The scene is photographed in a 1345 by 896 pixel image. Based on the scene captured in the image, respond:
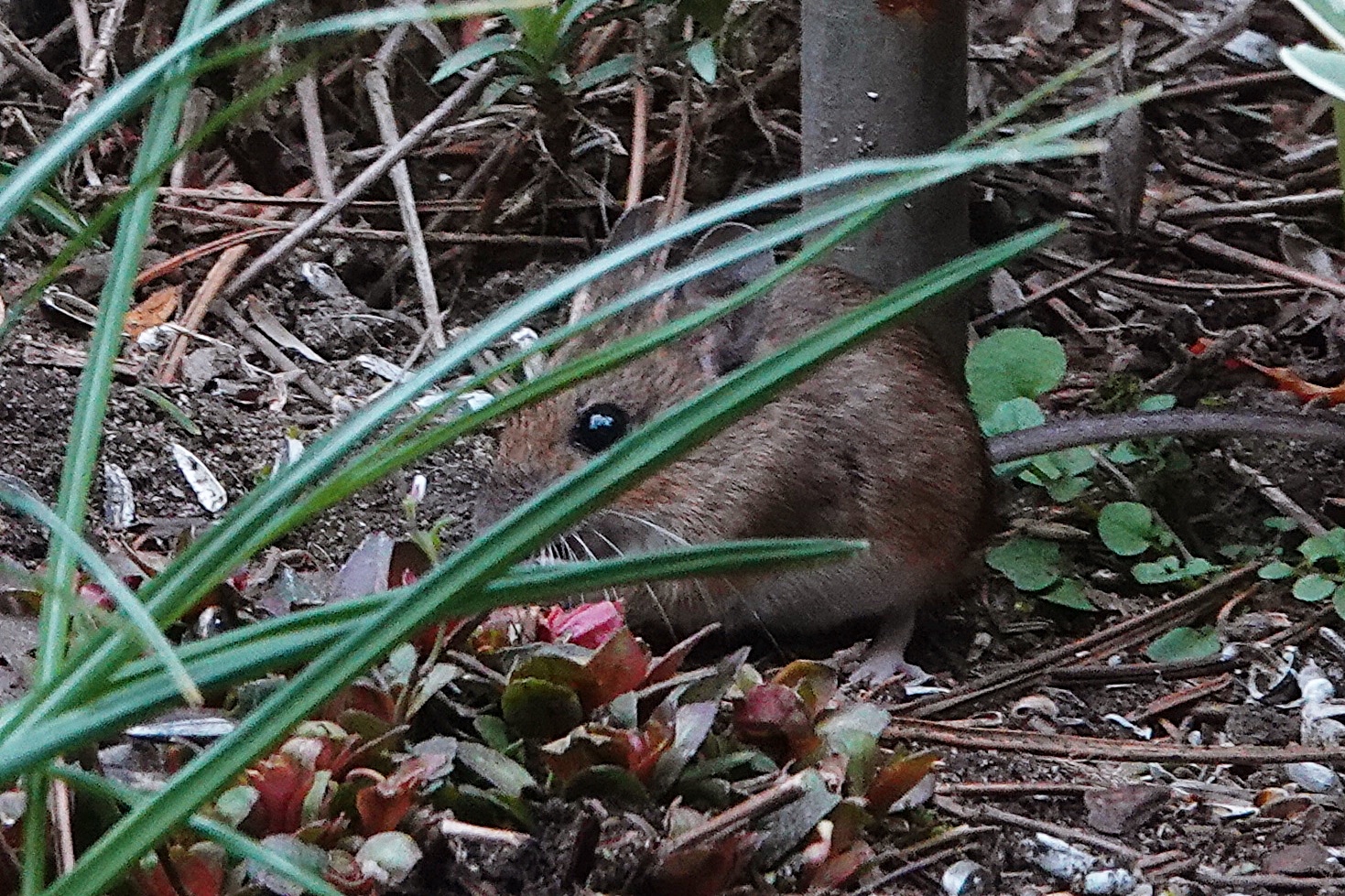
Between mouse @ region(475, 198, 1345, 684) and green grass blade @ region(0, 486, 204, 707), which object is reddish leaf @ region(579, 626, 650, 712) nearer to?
green grass blade @ region(0, 486, 204, 707)

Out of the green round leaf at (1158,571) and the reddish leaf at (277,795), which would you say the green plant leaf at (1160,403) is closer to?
the green round leaf at (1158,571)

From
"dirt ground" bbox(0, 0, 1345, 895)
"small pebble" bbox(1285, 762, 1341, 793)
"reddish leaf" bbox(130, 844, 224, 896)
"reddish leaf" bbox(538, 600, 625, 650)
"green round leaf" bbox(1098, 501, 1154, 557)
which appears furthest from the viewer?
"green round leaf" bbox(1098, 501, 1154, 557)

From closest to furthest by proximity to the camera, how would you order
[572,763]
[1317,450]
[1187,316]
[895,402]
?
[572,763], [895,402], [1317,450], [1187,316]

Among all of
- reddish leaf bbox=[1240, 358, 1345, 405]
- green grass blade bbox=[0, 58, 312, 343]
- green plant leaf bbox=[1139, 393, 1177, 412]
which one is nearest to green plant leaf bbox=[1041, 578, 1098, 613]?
green plant leaf bbox=[1139, 393, 1177, 412]

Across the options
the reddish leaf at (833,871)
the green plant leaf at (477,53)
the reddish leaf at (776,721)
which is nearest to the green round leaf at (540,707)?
the reddish leaf at (776,721)

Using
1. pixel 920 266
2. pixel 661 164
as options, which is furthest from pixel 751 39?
pixel 920 266

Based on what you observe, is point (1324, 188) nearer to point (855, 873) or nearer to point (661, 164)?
point (661, 164)

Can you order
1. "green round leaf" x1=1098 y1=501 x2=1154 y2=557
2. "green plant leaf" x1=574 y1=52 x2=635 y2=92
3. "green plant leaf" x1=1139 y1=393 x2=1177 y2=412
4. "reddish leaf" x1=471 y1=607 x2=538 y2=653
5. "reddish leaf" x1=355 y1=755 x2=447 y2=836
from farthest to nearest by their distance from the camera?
"green plant leaf" x1=574 y1=52 x2=635 y2=92 → "green plant leaf" x1=1139 y1=393 x2=1177 y2=412 → "green round leaf" x1=1098 y1=501 x2=1154 y2=557 → "reddish leaf" x1=471 y1=607 x2=538 y2=653 → "reddish leaf" x1=355 y1=755 x2=447 y2=836

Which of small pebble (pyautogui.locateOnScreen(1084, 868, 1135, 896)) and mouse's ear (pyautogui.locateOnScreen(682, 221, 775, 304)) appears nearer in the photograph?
small pebble (pyautogui.locateOnScreen(1084, 868, 1135, 896))
